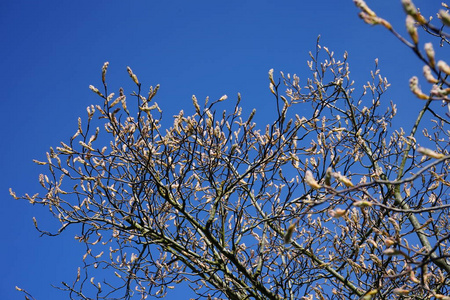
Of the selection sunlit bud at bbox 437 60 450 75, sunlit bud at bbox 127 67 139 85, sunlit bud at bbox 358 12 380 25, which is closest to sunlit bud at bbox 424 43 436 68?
sunlit bud at bbox 437 60 450 75

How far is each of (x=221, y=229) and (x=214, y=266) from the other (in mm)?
489

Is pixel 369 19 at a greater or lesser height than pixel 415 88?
greater

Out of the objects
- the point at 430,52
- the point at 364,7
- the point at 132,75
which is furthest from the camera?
the point at 132,75

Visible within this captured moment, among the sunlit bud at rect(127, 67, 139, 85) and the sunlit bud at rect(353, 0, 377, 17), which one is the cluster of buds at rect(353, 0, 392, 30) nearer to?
the sunlit bud at rect(353, 0, 377, 17)

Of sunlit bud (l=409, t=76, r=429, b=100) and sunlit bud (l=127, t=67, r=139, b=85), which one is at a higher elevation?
sunlit bud (l=127, t=67, r=139, b=85)

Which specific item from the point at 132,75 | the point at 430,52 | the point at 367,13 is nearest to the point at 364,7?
the point at 367,13

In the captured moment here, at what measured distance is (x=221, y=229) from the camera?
397cm

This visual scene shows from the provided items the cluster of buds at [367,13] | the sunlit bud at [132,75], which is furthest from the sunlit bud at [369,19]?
the sunlit bud at [132,75]

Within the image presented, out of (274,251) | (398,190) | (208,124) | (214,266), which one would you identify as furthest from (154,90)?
(398,190)

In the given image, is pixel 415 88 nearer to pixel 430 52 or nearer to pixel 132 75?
pixel 430 52

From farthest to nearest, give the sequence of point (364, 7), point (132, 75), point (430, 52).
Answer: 1. point (132, 75)
2. point (364, 7)
3. point (430, 52)

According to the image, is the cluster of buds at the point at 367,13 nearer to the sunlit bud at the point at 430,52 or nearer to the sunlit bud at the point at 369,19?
the sunlit bud at the point at 369,19

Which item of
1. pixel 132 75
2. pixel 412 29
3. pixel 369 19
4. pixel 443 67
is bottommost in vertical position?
pixel 443 67

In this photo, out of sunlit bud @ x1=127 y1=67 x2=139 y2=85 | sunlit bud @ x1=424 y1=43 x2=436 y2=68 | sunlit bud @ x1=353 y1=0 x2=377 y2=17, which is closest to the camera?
sunlit bud @ x1=424 y1=43 x2=436 y2=68
